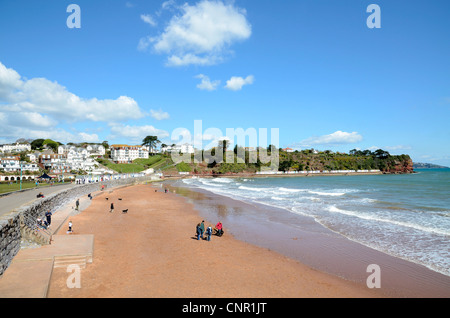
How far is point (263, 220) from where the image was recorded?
23047mm

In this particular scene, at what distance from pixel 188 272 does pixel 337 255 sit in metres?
8.07

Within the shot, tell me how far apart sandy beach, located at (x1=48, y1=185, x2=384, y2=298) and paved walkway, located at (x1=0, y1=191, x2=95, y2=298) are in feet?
1.44

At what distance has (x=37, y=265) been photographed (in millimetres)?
10711

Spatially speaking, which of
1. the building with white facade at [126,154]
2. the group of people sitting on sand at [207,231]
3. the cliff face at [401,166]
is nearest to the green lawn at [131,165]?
the building with white facade at [126,154]

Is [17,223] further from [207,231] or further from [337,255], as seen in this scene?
[337,255]

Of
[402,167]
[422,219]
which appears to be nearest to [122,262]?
[422,219]

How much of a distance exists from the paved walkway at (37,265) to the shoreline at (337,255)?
9540 mm

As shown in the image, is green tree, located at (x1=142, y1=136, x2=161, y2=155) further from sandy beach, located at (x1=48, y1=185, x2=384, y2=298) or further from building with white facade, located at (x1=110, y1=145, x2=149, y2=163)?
sandy beach, located at (x1=48, y1=185, x2=384, y2=298)

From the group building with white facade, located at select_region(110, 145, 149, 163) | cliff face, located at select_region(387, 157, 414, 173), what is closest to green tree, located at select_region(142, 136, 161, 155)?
building with white facade, located at select_region(110, 145, 149, 163)

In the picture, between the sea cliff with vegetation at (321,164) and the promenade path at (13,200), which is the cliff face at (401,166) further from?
the promenade path at (13,200)

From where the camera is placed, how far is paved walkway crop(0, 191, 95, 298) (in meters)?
8.68

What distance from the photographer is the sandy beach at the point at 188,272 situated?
9758mm

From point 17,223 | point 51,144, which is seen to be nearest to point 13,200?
point 17,223
